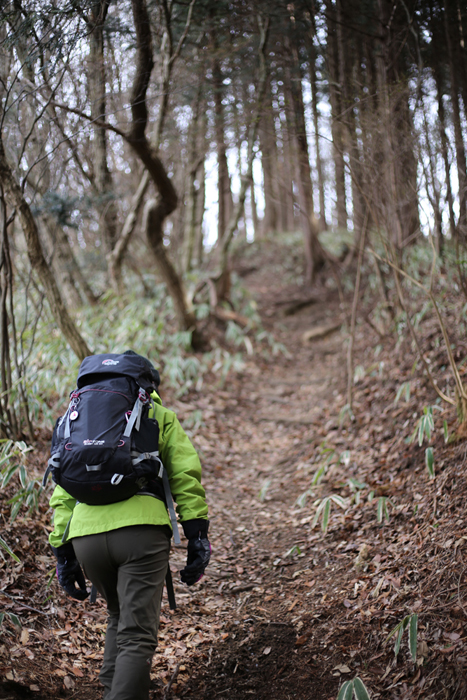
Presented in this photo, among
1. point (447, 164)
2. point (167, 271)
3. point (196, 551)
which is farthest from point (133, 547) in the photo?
point (167, 271)

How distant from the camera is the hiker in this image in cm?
200

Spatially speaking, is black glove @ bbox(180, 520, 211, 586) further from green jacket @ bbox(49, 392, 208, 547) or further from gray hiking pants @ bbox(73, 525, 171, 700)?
gray hiking pants @ bbox(73, 525, 171, 700)

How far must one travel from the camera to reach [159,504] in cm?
220

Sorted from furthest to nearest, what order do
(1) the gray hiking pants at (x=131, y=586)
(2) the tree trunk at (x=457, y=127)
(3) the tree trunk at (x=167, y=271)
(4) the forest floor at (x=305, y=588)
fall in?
(3) the tree trunk at (x=167, y=271) < (2) the tree trunk at (x=457, y=127) < (4) the forest floor at (x=305, y=588) < (1) the gray hiking pants at (x=131, y=586)

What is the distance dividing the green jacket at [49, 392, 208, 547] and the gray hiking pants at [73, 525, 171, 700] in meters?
0.05

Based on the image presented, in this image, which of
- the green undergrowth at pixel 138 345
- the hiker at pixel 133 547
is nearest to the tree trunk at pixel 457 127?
the hiker at pixel 133 547

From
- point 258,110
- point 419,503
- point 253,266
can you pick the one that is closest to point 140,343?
point 258,110

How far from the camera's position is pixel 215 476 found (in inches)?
211

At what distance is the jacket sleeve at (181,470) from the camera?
231 centimetres

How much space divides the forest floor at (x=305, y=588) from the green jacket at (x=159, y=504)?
2.79 ft

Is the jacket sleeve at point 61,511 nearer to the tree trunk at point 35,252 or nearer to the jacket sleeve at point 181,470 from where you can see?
the jacket sleeve at point 181,470

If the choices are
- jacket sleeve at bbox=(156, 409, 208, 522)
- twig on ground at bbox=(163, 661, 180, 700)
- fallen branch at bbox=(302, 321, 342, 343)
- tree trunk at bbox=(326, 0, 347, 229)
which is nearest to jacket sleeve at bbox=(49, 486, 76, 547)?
jacket sleeve at bbox=(156, 409, 208, 522)

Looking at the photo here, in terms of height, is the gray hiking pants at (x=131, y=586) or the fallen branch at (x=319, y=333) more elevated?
the fallen branch at (x=319, y=333)

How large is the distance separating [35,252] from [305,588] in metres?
3.67
